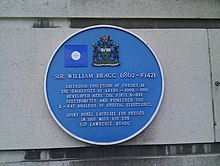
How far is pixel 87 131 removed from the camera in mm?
3762

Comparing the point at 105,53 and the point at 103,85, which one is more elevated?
the point at 105,53

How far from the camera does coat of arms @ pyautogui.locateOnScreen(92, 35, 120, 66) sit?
12.9 feet

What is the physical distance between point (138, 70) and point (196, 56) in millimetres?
1037

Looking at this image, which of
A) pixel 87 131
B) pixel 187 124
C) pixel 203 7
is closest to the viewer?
pixel 87 131

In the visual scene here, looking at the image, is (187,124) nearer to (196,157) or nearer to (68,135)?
(196,157)

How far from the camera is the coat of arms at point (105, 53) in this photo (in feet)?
12.9

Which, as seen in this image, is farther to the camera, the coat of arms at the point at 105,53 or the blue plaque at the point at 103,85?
the coat of arms at the point at 105,53

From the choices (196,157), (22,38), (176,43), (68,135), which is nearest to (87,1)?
(22,38)

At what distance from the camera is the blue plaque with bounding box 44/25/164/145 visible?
3.77m

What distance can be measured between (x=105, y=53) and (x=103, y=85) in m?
0.51

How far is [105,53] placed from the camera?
13.0ft

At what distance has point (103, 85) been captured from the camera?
12.7ft

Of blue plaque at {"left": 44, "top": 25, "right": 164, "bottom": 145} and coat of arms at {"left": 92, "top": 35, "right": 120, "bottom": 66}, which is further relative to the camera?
coat of arms at {"left": 92, "top": 35, "right": 120, "bottom": 66}

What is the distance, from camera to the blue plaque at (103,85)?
377 centimetres
